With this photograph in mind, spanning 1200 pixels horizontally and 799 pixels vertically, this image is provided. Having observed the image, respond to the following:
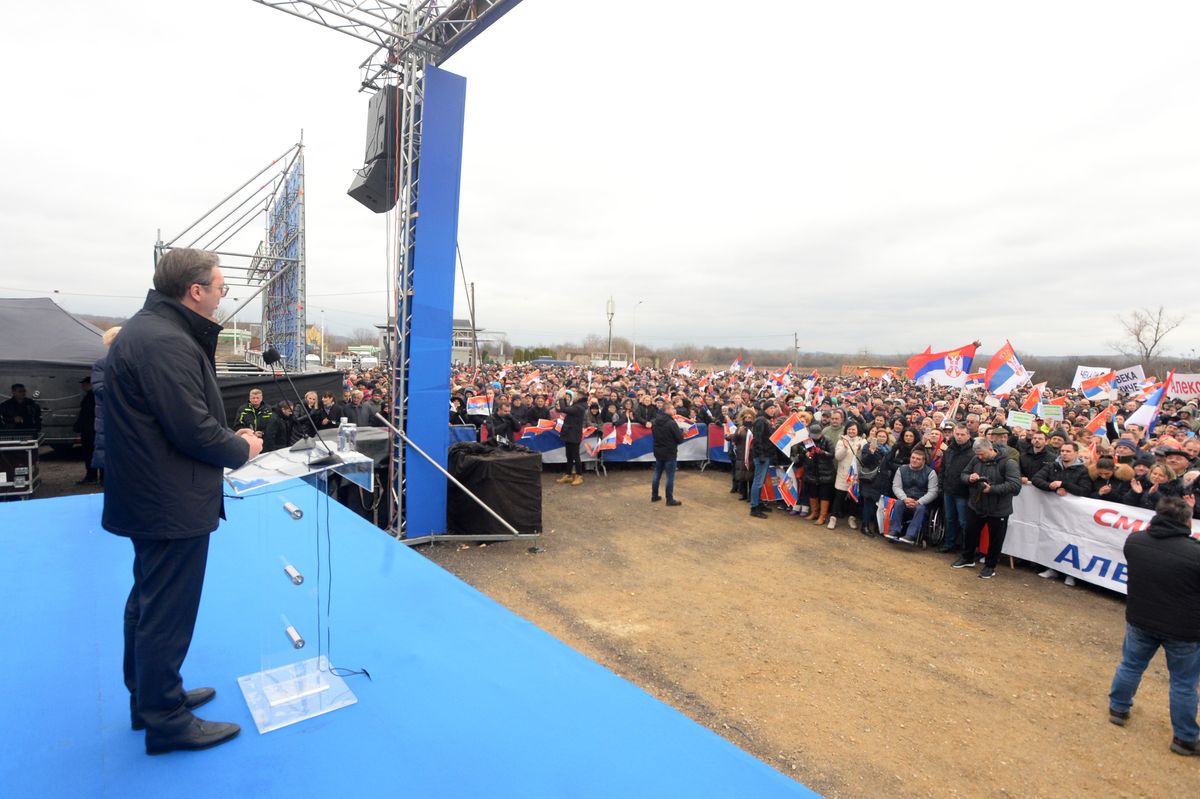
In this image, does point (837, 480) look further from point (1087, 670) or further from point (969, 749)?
point (969, 749)

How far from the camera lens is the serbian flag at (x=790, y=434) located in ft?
30.0

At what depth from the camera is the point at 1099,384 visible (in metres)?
17.1

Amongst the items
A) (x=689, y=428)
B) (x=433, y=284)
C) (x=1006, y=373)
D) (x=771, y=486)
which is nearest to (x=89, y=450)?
(x=433, y=284)

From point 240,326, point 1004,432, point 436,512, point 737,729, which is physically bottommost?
point 737,729

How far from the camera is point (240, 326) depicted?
20.4 metres

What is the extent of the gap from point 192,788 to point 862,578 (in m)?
6.82

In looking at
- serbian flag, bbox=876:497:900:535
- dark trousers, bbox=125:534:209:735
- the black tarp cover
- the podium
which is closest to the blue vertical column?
the podium

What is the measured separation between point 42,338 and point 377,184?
7.96 metres

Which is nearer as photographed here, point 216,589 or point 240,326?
point 216,589

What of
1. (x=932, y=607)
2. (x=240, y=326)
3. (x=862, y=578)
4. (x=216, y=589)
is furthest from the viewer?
(x=240, y=326)

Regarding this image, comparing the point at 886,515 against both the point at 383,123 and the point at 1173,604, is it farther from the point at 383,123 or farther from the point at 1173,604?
the point at 383,123

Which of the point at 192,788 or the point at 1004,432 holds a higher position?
the point at 1004,432

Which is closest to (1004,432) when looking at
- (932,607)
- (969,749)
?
(932,607)

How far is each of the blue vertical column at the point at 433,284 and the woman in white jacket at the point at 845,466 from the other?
6.01 metres
